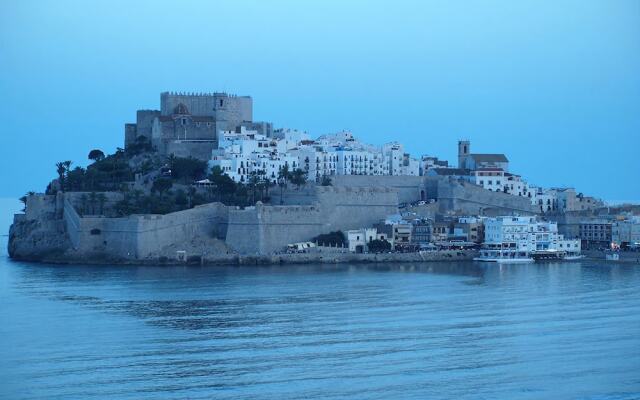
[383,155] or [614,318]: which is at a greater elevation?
[383,155]

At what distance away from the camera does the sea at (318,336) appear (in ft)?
41.7

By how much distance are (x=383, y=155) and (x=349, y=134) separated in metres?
2.79

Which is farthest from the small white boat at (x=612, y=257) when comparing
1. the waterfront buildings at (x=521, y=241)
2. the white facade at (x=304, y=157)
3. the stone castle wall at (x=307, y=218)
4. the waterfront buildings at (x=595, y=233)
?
the white facade at (x=304, y=157)

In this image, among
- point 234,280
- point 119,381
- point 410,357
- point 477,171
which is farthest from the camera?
point 477,171

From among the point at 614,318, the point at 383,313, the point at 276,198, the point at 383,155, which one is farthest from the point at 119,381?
the point at 383,155

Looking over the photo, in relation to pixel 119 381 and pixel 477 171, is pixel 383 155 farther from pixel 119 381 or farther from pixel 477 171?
pixel 119 381

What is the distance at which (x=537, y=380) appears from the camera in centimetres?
1304

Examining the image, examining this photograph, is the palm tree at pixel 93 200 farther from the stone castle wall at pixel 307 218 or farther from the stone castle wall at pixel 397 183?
the stone castle wall at pixel 397 183

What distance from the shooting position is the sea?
41.7 ft

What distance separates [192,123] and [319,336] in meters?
17.8

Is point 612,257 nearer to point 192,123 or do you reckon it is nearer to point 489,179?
point 489,179

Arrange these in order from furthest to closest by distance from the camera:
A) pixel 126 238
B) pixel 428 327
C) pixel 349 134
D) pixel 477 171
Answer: pixel 349 134, pixel 477 171, pixel 126 238, pixel 428 327

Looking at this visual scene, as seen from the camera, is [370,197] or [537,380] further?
[370,197]

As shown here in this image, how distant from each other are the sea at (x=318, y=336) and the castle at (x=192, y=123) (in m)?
8.46
